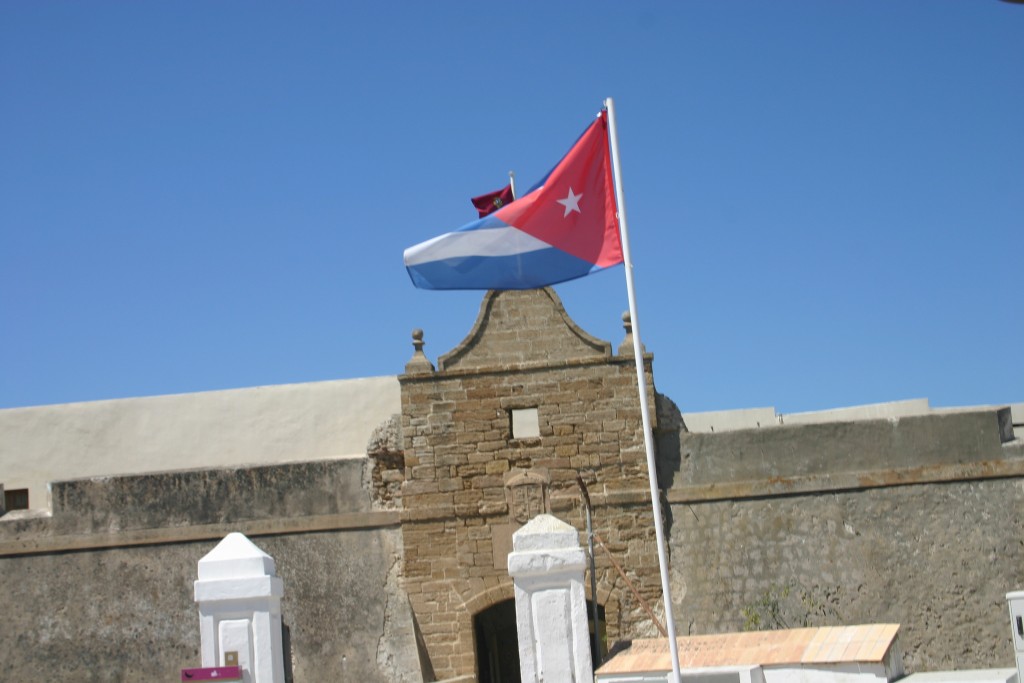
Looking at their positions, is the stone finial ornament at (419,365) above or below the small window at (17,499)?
above

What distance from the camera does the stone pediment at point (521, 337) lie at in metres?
15.4

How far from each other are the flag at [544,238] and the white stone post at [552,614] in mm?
2367

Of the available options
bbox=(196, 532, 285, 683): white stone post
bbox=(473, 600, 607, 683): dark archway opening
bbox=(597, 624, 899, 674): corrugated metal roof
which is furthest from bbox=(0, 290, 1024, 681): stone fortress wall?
bbox=(196, 532, 285, 683): white stone post

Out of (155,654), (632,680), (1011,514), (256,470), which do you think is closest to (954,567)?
(1011,514)

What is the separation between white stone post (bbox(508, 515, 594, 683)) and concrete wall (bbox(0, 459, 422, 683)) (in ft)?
15.7

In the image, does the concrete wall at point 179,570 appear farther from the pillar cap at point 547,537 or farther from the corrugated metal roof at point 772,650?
the corrugated metal roof at point 772,650

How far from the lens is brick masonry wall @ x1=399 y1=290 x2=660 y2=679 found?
15078 mm

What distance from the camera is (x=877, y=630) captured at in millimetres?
10156

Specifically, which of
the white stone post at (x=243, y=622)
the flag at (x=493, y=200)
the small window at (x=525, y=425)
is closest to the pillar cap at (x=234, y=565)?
the white stone post at (x=243, y=622)

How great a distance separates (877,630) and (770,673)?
2.86 ft

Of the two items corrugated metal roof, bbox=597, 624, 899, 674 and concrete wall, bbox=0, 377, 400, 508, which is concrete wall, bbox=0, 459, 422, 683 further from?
corrugated metal roof, bbox=597, 624, 899, 674

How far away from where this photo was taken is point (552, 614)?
10562mm

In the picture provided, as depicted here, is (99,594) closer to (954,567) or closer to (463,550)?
(463,550)

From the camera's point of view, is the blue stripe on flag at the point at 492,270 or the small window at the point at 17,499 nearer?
the blue stripe on flag at the point at 492,270
